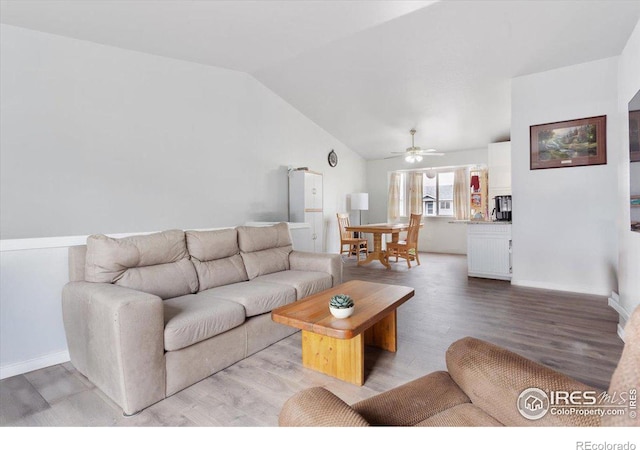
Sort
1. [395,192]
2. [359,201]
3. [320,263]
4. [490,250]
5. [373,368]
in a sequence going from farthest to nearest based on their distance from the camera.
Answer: [395,192], [359,201], [490,250], [320,263], [373,368]

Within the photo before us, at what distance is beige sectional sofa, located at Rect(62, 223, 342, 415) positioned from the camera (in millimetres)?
1679

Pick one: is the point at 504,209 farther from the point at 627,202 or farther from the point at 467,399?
the point at 467,399

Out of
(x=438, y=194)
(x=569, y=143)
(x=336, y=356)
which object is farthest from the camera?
(x=438, y=194)

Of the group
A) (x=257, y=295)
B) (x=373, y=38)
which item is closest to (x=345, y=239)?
(x=373, y=38)

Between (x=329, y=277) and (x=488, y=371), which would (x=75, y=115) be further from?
(x=488, y=371)

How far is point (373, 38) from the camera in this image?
3678mm

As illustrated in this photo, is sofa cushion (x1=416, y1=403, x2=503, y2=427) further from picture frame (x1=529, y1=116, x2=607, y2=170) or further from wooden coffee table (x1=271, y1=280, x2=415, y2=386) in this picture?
picture frame (x1=529, y1=116, x2=607, y2=170)

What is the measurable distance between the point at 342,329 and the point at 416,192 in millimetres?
6842

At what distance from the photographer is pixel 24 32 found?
9.45 feet

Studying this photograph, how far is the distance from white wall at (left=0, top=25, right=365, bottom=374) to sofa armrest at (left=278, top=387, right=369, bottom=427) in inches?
93.3

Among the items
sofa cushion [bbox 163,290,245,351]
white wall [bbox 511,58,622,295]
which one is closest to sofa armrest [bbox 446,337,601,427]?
sofa cushion [bbox 163,290,245,351]

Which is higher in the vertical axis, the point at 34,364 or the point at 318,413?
the point at 318,413

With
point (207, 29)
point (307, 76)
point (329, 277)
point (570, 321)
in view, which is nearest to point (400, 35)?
point (307, 76)
